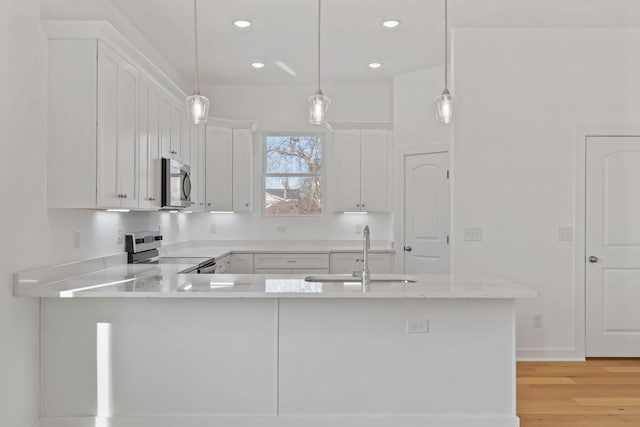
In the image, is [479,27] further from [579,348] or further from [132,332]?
[132,332]

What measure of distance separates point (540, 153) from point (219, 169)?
3547mm

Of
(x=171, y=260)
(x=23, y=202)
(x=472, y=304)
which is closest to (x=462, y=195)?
(x=472, y=304)

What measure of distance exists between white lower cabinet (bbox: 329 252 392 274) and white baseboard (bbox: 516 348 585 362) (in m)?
1.87

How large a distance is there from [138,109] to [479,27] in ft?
9.70

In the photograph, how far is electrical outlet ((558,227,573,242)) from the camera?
4598mm

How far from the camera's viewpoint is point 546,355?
4578mm

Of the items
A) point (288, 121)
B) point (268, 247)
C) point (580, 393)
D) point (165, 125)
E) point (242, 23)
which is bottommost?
point (580, 393)

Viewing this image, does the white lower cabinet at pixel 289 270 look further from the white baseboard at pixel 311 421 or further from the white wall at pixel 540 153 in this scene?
the white baseboard at pixel 311 421

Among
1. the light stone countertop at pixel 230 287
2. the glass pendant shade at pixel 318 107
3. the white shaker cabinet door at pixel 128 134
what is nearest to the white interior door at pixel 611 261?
the light stone countertop at pixel 230 287

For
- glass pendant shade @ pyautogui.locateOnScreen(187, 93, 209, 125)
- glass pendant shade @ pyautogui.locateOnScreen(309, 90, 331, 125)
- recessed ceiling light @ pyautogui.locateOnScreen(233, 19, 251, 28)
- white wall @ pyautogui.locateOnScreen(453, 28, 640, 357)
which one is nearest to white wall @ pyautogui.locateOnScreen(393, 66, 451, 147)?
white wall @ pyautogui.locateOnScreen(453, 28, 640, 357)

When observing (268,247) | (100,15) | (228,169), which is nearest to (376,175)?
(268,247)

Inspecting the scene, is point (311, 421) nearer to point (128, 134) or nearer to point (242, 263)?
point (128, 134)

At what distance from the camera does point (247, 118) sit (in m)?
6.53

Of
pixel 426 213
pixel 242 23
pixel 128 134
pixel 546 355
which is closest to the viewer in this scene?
pixel 128 134
